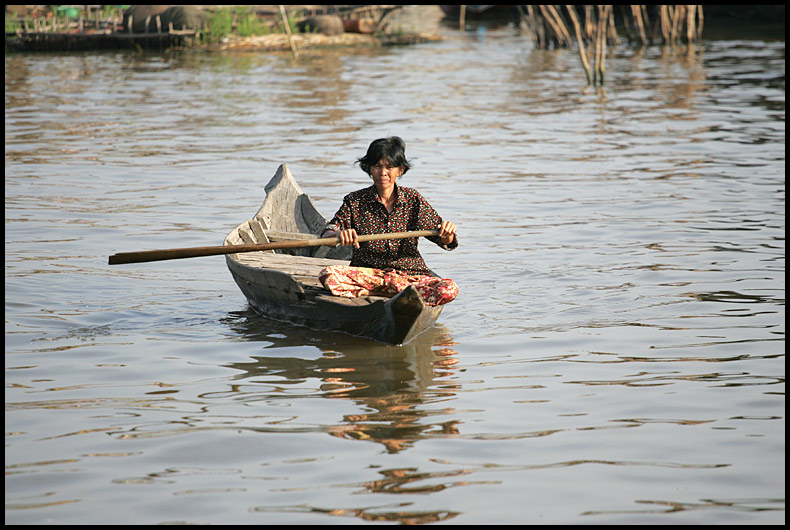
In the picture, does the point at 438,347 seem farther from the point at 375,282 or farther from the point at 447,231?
the point at 447,231

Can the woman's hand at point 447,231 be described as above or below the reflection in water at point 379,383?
above

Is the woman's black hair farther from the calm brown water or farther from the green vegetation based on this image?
the green vegetation

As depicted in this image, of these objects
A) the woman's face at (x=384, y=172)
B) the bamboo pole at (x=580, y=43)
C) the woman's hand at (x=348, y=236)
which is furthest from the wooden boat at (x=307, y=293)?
the bamboo pole at (x=580, y=43)

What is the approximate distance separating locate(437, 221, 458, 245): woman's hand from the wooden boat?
1.18 ft

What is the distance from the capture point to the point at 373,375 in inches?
187

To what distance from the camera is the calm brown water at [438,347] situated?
3443 mm

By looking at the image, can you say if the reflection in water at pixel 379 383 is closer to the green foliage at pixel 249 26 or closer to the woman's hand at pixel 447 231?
the woman's hand at pixel 447 231

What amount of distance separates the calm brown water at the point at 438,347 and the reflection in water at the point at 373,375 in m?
0.02

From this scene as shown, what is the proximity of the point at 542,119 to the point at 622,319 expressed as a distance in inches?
347

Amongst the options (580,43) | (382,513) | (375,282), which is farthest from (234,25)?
(382,513)

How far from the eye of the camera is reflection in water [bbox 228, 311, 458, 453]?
4.03 m

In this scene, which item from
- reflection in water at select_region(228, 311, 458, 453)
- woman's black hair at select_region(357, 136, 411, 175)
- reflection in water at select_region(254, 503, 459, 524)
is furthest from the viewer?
woman's black hair at select_region(357, 136, 411, 175)

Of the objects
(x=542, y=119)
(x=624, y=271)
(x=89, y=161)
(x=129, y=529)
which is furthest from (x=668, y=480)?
(x=542, y=119)

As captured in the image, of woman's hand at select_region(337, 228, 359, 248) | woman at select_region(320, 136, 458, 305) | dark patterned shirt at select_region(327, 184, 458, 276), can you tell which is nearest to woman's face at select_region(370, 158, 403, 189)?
woman at select_region(320, 136, 458, 305)
